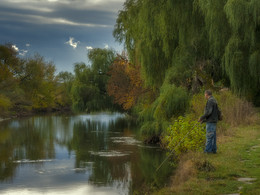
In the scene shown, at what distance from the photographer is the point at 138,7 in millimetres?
20406

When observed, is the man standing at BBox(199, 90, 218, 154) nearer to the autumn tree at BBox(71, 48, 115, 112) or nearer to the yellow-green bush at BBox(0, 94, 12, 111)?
the autumn tree at BBox(71, 48, 115, 112)

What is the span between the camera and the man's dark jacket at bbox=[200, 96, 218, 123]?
10188 mm

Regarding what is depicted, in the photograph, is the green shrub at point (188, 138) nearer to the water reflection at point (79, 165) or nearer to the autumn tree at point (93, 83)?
the water reflection at point (79, 165)

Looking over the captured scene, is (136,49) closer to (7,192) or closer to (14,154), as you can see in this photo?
(14,154)

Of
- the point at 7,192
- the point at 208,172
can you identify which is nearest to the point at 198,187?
the point at 208,172

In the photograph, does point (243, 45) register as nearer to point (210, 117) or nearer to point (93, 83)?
point (210, 117)

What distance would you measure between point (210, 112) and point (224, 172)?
213cm

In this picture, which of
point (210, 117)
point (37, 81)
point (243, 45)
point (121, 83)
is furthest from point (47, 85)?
point (210, 117)

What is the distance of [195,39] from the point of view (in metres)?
17.9

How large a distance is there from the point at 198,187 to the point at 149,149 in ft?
39.7

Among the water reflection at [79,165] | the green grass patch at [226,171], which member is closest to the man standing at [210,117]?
the green grass patch at [226,171]

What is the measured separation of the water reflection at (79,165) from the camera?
12.7m

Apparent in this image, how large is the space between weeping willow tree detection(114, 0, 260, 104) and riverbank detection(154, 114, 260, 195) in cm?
490

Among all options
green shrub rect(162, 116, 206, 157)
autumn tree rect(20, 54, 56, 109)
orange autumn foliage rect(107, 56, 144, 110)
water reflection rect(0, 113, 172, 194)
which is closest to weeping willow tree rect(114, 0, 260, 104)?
water reflection rect(0, 113, 172, 194)
